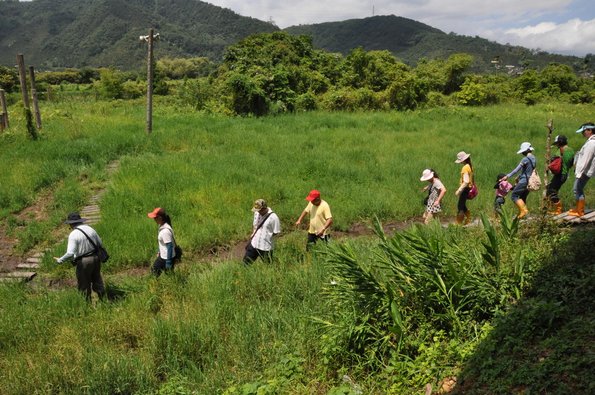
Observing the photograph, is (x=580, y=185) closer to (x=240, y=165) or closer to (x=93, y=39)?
(x=240, y=165)

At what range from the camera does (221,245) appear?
26.4ft

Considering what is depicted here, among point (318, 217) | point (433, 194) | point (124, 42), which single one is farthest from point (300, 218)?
point (124, 42)

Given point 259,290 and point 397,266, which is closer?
point 397,266

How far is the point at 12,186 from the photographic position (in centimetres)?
1048

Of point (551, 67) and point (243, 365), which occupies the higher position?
point (551, 67)

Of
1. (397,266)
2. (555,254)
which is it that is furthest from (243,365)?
(555,254)

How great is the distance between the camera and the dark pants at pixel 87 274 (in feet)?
18.7

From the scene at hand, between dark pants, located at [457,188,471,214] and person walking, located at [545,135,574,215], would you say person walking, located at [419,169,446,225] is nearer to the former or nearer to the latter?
dark pants, located at [457,188,471,214]

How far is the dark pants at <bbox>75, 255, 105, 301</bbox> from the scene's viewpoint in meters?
5.71

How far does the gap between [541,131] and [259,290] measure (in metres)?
17.0

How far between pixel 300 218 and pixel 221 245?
2.02 m

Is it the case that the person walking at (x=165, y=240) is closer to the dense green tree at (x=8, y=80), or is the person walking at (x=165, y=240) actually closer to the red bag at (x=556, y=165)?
the red bag at (x=556, y=165)

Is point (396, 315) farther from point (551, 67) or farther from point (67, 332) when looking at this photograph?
Result: point (551, 67)

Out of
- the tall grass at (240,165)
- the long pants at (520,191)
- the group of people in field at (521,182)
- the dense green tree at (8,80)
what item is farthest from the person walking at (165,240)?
the dense green tree at (8,80)
